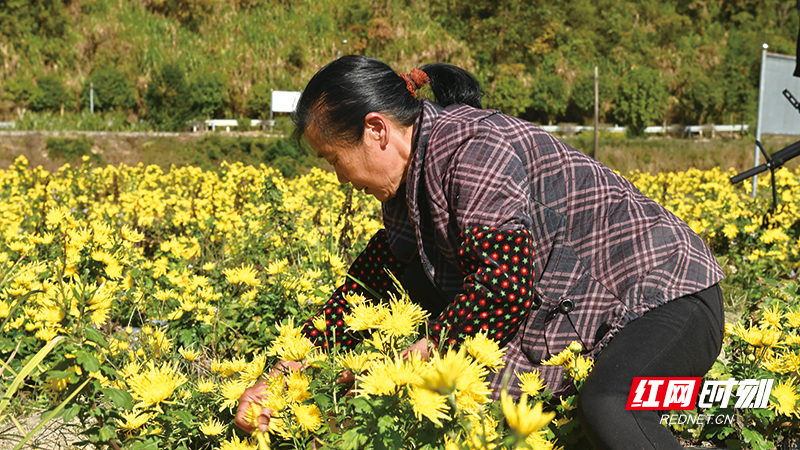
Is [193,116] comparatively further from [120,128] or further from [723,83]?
[723,83]

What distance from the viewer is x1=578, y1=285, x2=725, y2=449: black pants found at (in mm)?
1283

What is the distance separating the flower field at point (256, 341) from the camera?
928 mm

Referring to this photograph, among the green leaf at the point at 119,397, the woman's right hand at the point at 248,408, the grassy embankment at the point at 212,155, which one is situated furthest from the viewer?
the grassy embankment at the point at 212,155

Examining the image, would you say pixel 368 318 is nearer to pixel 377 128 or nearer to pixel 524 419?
pixel 524 419

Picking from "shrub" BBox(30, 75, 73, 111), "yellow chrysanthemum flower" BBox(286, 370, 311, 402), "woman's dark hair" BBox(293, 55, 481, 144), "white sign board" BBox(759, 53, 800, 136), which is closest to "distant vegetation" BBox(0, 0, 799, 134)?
"shrub" BBox(30, 75, 73, 111)

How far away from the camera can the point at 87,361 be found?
3.72 feet

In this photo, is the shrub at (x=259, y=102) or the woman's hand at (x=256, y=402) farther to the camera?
the shrub at (x=259, y=102)

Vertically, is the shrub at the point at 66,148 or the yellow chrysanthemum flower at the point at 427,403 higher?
the yellow chrysanthemum flower at the point at 427,403

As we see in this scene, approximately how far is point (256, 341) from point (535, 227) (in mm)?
1177

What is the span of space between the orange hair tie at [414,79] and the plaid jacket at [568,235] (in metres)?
0.07

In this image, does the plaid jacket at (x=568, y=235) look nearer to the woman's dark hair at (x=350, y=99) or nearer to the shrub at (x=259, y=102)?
the woman's dark hair at (x=350, y=99)

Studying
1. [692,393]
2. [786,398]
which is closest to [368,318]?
[692,393]

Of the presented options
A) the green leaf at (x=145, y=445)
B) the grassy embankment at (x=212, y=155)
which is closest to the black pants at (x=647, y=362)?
the green leaf at (x=145, y=445)

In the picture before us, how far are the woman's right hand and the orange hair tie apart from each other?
2.59 feet
